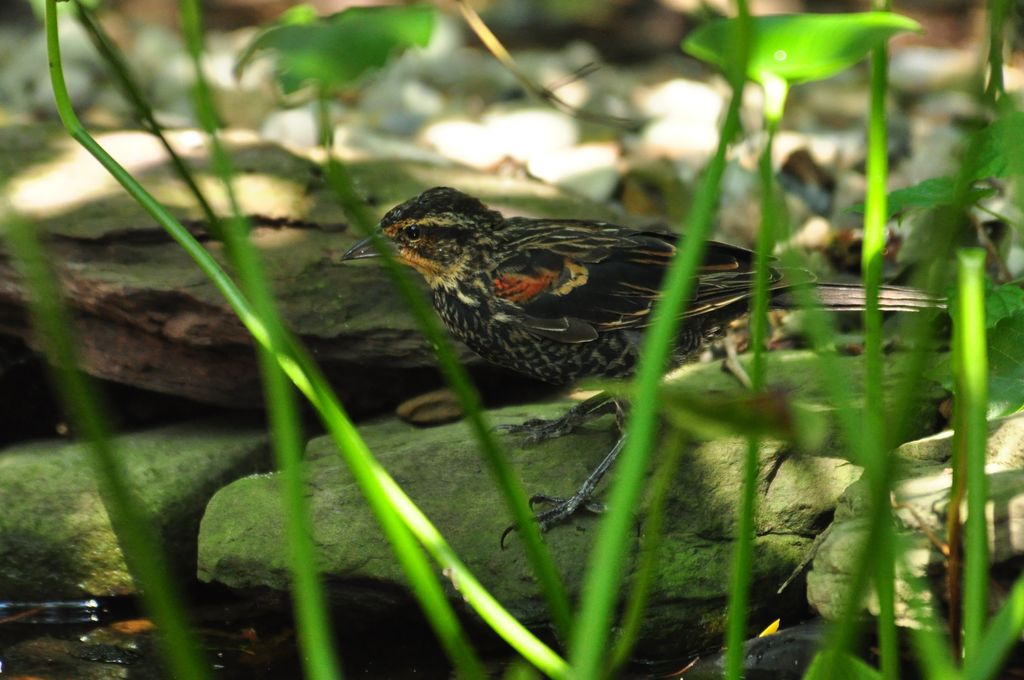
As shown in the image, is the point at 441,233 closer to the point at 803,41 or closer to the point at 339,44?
the point at 803,41

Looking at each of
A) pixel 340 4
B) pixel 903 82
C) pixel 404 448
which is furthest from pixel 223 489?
pixel 340 4

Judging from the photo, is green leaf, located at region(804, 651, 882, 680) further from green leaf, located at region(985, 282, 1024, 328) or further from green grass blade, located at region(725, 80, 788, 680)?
green leaf, located at region(985, 282, 1024, 328)

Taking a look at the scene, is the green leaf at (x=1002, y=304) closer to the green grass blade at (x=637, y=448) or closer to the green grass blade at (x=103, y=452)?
the green grass blade at (x=637, y=448)

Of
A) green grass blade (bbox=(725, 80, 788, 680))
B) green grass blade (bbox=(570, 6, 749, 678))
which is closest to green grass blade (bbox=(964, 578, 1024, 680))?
green grass blade (bbox=(725, 80, 788, 680))

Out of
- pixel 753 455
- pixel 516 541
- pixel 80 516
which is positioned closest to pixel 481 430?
pixel 753 455

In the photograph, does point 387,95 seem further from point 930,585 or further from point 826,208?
point 930,585

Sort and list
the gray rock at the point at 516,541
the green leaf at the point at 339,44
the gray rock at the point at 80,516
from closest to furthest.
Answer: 1. the green leaf at the point at 339,44
2. the gray rock at the point at 516,541
3. the gray rock at the point at 80,516

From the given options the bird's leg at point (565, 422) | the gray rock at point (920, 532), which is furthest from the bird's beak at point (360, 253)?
the gray rock at point (920, 532)
